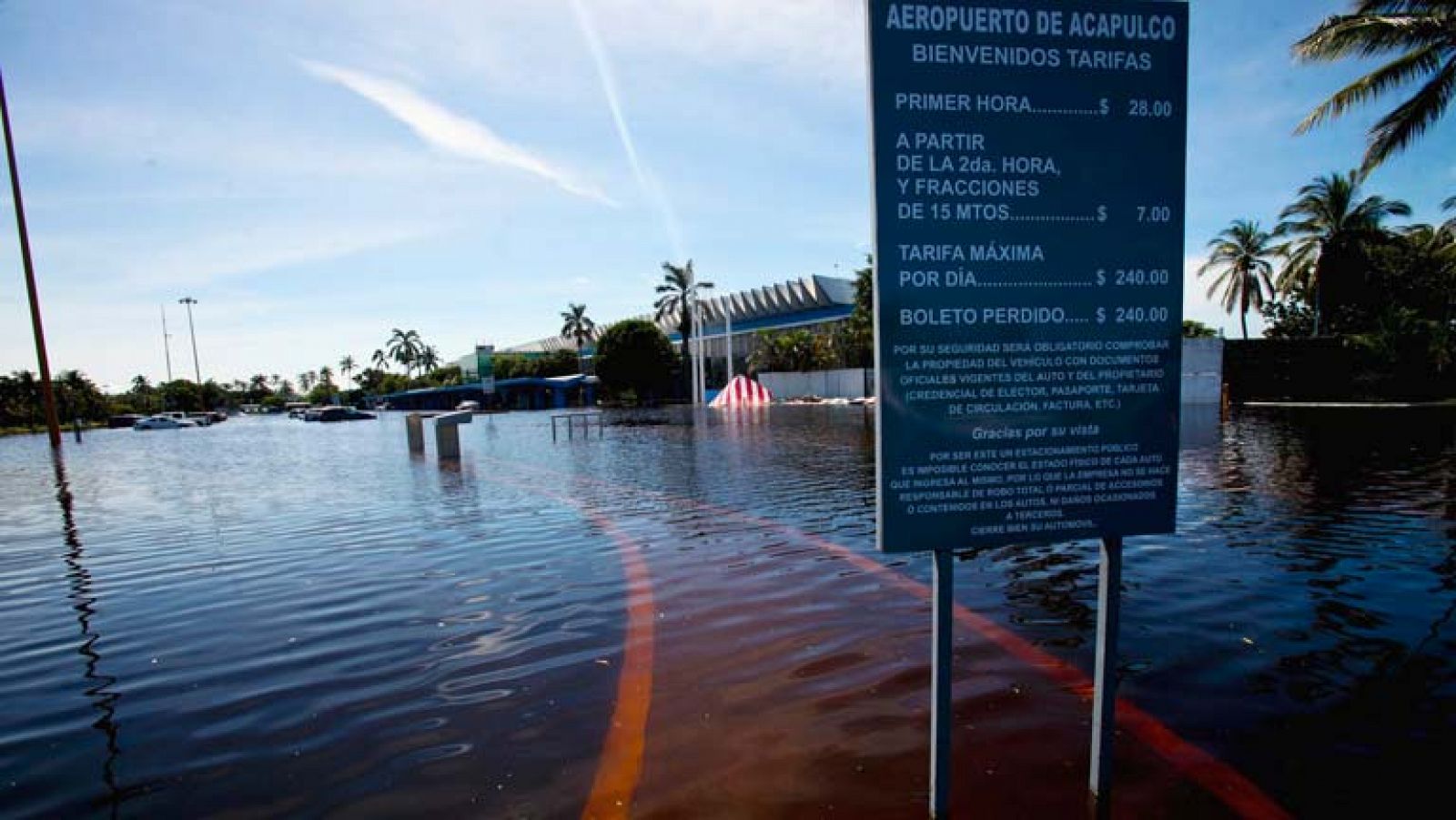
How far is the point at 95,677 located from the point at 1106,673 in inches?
236

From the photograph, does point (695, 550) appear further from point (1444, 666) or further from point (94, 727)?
point (1444, 666)

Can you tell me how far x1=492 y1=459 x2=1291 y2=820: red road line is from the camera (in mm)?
2809

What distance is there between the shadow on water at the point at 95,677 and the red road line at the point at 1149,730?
470 centimetres

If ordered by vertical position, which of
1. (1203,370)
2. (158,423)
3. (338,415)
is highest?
(1203,370)

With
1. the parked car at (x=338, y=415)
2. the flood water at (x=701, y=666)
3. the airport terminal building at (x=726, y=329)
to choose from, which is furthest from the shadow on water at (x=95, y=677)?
the parked car at (x=338, y=415)

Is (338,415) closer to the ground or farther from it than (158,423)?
closer to the ground

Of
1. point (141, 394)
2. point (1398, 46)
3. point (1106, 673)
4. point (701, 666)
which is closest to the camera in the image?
point (1106, 673)

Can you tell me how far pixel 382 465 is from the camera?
18484 millimetres

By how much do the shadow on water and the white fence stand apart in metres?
29.8

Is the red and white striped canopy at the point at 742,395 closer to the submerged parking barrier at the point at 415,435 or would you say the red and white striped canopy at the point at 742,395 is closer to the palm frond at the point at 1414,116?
the submerged parking barrier at the point at 415,435

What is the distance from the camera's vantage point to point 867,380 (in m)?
51.5

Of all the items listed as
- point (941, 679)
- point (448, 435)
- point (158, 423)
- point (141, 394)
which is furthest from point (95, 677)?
point (141, 394)

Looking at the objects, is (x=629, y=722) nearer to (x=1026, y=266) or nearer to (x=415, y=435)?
(x=1026, y=266)

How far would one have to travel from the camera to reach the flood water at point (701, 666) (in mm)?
A: 3045
